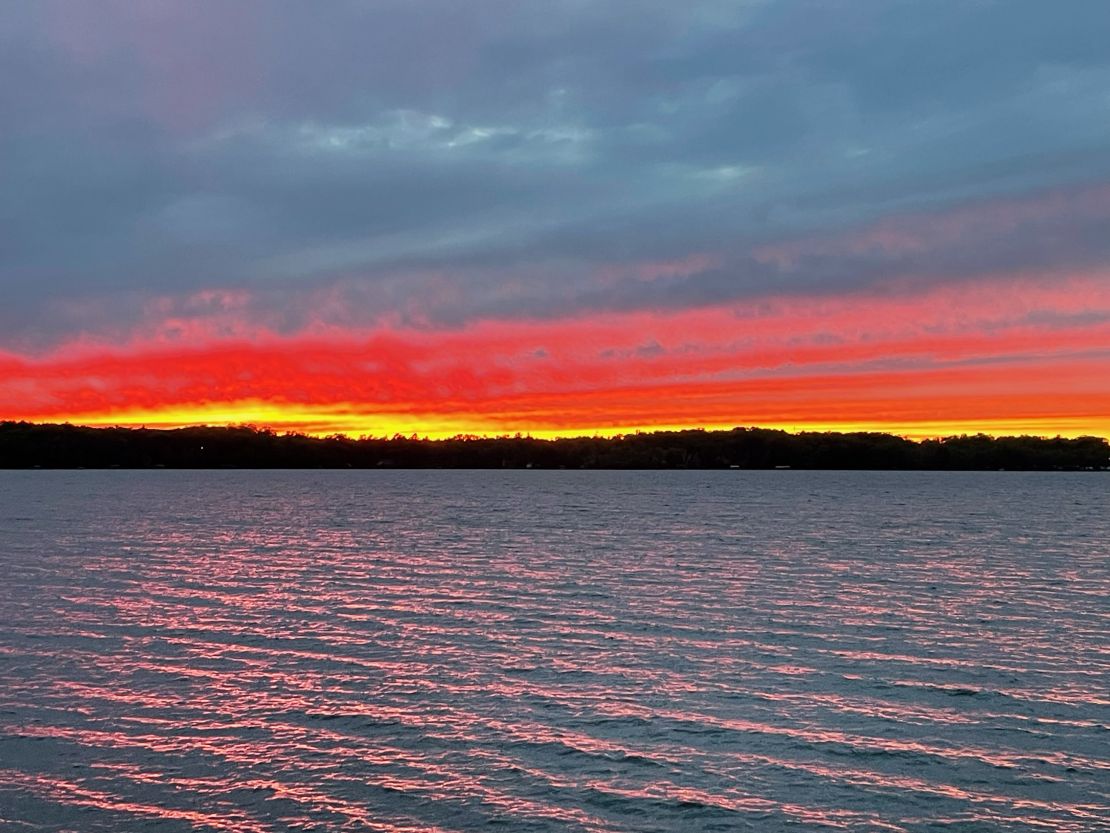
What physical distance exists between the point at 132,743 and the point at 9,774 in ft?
7.72

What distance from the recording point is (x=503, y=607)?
3825 cm

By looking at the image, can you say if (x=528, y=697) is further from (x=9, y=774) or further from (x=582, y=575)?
(x=582, y=575)

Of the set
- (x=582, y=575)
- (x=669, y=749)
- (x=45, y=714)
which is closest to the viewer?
(x=669, y=749)

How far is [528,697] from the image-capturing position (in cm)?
2300

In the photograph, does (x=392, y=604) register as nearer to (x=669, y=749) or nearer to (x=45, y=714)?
(x=45, y=714)

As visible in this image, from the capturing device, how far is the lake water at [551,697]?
1598 cm

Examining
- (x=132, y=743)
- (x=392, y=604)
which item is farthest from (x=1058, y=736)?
(x=392, y=604)

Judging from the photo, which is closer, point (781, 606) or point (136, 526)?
point (781, 606)

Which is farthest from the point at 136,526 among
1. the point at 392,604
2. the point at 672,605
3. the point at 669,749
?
the point at 669,749

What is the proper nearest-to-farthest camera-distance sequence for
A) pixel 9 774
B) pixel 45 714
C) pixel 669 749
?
pixel 9 774 → pixel 669 749 → pixel 45 714

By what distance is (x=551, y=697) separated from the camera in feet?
75.4

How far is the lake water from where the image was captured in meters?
16.0

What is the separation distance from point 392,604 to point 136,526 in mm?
57587

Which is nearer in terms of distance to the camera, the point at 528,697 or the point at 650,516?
the point at 528,697
